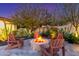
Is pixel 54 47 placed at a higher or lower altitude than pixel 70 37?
lower

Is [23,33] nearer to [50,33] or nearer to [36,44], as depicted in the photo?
[36,44]

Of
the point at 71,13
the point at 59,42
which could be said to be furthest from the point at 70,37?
the point at 71,13

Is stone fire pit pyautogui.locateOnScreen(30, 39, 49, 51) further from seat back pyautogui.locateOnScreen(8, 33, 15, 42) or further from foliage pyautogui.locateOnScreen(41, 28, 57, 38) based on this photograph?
seat back pyautogui.locateOnScreen(8, 33, 15, 42)

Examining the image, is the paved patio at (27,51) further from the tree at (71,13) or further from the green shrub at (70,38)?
the tree at (71,13)

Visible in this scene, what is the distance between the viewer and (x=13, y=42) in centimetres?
186

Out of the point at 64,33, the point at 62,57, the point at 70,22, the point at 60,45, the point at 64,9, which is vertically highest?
the point at 64,9

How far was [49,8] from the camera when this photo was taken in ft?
6.11

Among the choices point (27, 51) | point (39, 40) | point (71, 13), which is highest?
point (71, 13)

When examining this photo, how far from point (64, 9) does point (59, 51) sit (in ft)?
1.46

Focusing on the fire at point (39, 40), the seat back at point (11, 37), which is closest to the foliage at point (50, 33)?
the fire at point (39, 40)

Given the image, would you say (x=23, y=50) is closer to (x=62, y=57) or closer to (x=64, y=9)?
(x=62, y=57)

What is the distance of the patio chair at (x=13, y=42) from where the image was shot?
1.85 metres

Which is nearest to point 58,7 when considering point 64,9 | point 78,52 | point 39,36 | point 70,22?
point 64,9

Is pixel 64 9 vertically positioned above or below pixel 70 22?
above
